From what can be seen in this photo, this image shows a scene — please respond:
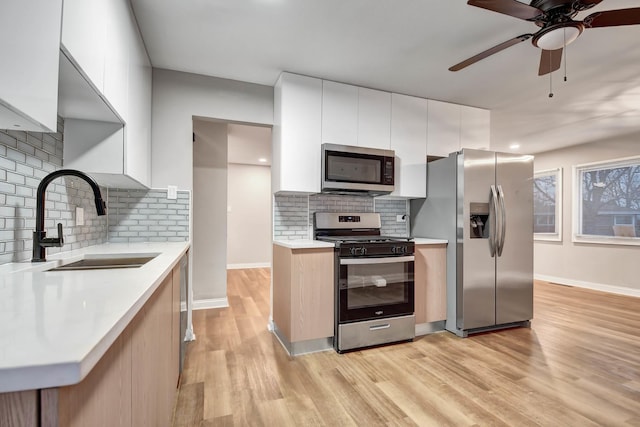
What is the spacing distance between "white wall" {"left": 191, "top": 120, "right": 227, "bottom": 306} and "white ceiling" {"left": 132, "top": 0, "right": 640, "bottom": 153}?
1116mm

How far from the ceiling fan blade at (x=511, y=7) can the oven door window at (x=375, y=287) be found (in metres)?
1.78

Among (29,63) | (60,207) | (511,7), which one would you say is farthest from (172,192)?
(511,7)

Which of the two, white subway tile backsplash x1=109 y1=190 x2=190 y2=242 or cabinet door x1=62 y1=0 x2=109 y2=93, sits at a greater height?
cabinet door x1=62 y1=0 x2=109 y2=93

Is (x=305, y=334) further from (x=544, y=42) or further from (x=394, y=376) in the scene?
(x=544, y=42)

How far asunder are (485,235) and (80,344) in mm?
3106

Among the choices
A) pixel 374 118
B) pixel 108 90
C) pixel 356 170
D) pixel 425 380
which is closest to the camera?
pixel 108 90

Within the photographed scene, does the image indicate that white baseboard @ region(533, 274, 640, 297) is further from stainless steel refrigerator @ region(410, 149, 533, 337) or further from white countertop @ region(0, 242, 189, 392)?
white countertop @ region(0, 242, 189, 392)

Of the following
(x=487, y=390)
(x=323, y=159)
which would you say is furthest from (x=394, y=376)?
(x=323, y=159)

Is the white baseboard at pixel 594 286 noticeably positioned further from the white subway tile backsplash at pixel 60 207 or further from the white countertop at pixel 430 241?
the white subway tile backsplash at pixel 60 207

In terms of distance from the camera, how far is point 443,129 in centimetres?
338

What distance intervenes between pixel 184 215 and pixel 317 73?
67.4 inches

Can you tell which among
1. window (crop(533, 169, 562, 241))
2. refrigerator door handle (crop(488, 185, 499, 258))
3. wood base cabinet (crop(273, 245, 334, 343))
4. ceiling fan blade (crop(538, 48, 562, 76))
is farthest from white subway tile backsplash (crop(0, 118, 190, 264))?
window (crop(533, 169, 562, 241))

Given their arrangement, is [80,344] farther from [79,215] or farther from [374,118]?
[374,118]

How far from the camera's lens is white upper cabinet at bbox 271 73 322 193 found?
8.85ft
